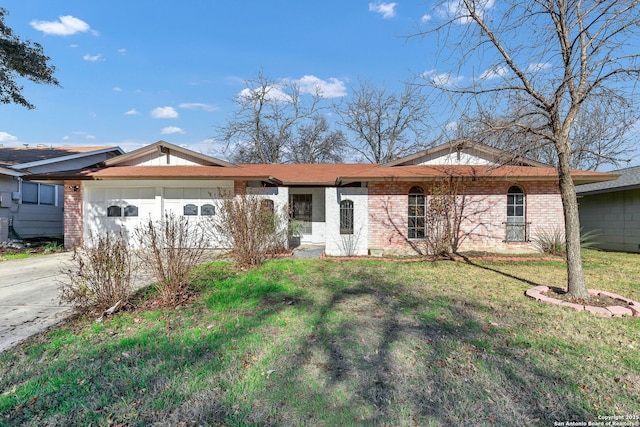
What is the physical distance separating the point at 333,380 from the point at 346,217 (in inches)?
331

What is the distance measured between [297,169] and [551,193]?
1061 centimetres

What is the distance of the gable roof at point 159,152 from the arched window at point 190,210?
205cm

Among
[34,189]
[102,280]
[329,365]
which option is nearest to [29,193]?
[34,189]

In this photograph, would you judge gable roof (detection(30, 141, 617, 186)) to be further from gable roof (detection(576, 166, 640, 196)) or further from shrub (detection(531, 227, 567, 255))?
gable roof (detection(576, 166, 640, 196))

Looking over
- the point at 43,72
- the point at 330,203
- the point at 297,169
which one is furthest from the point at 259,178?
the point at 43,72

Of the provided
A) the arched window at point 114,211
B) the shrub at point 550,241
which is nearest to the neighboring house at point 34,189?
the arched window at point 114,211

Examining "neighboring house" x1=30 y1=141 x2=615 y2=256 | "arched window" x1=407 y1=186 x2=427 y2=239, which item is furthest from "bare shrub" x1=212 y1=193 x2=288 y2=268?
"arched window" x1=407 y1=186 x2=427 y2=239

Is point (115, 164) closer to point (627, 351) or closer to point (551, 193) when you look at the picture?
point (627, 351)

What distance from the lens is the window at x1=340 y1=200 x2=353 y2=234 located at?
1123cm

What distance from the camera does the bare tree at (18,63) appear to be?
11.7 metres

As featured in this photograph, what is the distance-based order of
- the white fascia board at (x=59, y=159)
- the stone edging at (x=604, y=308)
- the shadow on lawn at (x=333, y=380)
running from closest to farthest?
the shadow on lawn at (x=333, y=380) < the stone edging at (x=604, y=308) < the white fascia board at (x=59, y=159)

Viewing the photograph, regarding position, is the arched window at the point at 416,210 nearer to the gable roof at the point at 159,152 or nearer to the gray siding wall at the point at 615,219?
the gable roof at the point at 159,152

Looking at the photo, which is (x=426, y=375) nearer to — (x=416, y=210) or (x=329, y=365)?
(x=329, y=365)

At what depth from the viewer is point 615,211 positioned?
14125 mm
